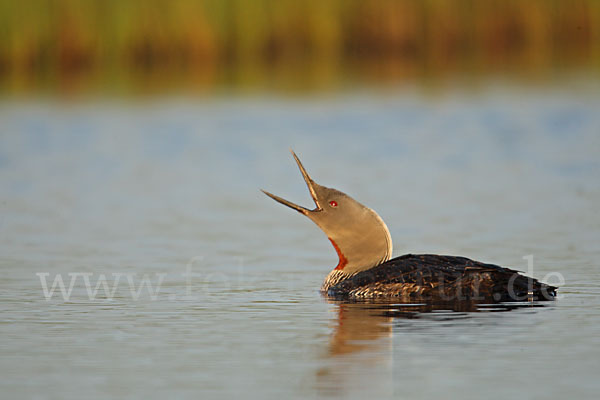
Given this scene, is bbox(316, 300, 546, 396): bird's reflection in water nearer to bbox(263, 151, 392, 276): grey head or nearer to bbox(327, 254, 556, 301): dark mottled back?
bbox(327, 254, 556, 301): dark mottled back

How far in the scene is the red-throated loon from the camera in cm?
702

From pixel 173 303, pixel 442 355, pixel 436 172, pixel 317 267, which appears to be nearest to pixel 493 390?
pixel 442 355

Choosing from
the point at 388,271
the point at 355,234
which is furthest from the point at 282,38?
the point at 388,271

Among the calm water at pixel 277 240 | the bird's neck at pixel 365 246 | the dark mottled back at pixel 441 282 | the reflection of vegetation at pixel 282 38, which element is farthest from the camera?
the reflection of vegetation at pixel 282 38

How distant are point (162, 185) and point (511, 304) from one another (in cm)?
645

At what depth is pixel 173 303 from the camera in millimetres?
7230

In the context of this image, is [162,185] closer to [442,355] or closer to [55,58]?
[442,355]

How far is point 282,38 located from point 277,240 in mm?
14165

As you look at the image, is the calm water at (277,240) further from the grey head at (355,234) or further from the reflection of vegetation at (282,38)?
the reflection of vegetation at (282,38)

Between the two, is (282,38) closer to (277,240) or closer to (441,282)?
(277,240)

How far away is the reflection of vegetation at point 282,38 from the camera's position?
21781 mm

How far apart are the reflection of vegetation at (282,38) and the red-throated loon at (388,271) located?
14.2 metres

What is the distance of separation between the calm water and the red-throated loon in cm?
21

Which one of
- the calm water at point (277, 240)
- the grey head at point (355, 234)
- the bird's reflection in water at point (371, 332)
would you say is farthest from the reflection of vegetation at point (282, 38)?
the bird's reflection in water at point (371, 332)
